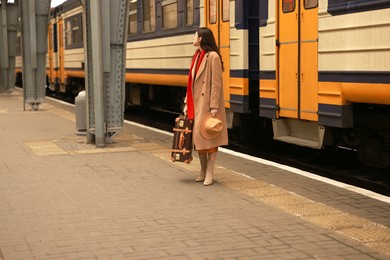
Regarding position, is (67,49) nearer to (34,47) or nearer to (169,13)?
(34,47)

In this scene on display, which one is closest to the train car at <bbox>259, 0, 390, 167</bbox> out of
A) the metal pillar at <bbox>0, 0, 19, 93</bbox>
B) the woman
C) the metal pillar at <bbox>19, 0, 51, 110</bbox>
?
the woman

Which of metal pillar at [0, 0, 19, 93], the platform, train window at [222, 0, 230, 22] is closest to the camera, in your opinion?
the platform

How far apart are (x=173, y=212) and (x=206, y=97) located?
168 cm

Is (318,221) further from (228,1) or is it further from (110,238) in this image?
(228,1)

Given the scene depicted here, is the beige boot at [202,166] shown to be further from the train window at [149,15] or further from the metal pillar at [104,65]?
the train window at [149,15]

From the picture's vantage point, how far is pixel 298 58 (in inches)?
358

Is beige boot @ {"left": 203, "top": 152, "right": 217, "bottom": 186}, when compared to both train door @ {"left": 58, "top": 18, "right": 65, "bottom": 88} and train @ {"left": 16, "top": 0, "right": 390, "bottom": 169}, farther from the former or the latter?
train door @ {"left": 58, "top": 18, "right": 65, "bottom": 88}

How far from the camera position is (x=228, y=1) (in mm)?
11180

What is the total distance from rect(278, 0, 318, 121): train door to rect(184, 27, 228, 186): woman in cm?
156

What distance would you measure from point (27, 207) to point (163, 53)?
7952 mm

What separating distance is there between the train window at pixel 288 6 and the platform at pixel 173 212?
207 centimetres

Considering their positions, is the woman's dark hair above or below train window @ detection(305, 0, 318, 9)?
below

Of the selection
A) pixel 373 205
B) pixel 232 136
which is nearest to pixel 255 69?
pixel 232 136

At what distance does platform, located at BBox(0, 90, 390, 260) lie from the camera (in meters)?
5.22
